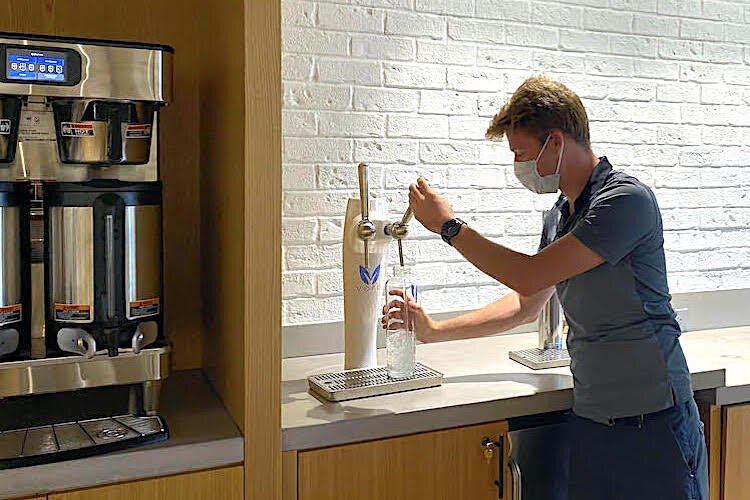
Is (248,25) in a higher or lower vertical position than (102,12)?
lower

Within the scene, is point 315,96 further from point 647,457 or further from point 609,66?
point 647,457

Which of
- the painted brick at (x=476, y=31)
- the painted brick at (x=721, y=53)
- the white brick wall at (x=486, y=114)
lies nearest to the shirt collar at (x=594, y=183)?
the white brick wall at (x=486, y=114)

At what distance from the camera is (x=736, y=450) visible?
2.16 m

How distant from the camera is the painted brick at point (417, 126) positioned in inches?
96.4

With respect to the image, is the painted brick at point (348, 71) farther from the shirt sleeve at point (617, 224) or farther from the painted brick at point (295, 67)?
the shirt sleeve at point (617, 224)

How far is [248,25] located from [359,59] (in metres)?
0.87

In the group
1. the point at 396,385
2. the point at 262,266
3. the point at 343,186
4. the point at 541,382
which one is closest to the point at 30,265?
the point at 262,266

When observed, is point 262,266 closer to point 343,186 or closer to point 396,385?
point 396,385

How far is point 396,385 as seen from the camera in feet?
6.37

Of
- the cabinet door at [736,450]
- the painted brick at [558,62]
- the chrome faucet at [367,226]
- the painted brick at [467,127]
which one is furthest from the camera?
the painted brick at [558,62]

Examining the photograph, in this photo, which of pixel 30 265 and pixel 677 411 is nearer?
pixel 30 265

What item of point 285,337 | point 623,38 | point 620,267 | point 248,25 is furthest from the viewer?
point 623,38

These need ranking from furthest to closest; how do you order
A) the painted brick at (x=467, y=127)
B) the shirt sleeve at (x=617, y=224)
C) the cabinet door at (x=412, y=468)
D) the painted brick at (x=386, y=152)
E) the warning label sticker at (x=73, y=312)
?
the painted brick at (x=467, y=127), the painted brick at (x=386, y=152), the shirt sleeve at (x=617, y=224), the cabinet door at (x=412, y=468), the warning label sticker at (x=73, y=312)

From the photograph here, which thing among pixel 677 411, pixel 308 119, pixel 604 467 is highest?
pixel 308 119
